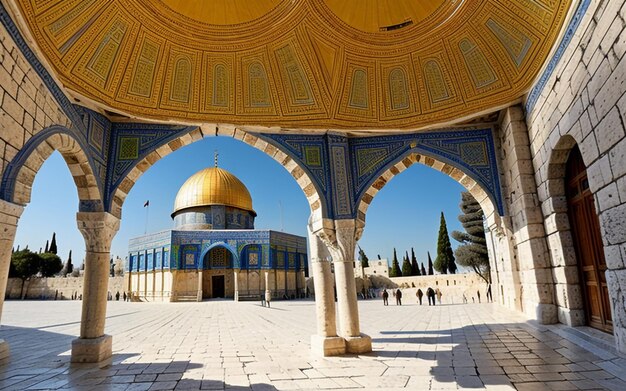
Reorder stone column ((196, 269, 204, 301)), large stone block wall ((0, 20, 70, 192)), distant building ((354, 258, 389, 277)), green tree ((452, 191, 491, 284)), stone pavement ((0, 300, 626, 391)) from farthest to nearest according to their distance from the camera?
distant building ((354, 258, 389, 277)) → stone column ((196, 269, 204, 301)) → green tree ((452, 191, 491, 284)) → stone pavement ((0, 300, 626, 391)) → large stone block wall ((0, 20, 70, 192))

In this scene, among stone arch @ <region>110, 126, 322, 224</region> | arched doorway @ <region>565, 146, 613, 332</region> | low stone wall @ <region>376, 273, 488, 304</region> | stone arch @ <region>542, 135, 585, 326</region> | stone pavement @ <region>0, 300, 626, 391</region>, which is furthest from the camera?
low stone wall @ <region>376, 273, 488, 304</region>

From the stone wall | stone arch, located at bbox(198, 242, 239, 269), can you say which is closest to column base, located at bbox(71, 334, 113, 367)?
stone arch, located at bbox(198, 242, 239, 269)

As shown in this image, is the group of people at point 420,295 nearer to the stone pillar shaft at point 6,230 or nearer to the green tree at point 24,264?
the stone pillar shaft at point 6,230

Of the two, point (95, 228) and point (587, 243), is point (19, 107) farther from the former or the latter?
Result: point (587, 243)

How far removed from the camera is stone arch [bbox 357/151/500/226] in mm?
7386

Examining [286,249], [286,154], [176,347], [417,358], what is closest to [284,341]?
[176,347]

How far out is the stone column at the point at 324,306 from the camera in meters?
6.27

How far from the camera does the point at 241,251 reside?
26594 millimetres

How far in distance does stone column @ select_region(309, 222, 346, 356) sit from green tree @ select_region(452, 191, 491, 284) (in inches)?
650

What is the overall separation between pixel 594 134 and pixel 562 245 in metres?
2.40

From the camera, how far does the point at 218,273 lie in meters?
27.2

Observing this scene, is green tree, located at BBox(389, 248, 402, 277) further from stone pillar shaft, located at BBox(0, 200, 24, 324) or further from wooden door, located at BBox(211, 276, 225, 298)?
stone pillar shaft, located at BBox(0, 200, 24, 324)

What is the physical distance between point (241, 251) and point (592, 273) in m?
22.9

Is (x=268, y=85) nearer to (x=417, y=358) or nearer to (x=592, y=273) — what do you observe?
(x=417, y=358)
